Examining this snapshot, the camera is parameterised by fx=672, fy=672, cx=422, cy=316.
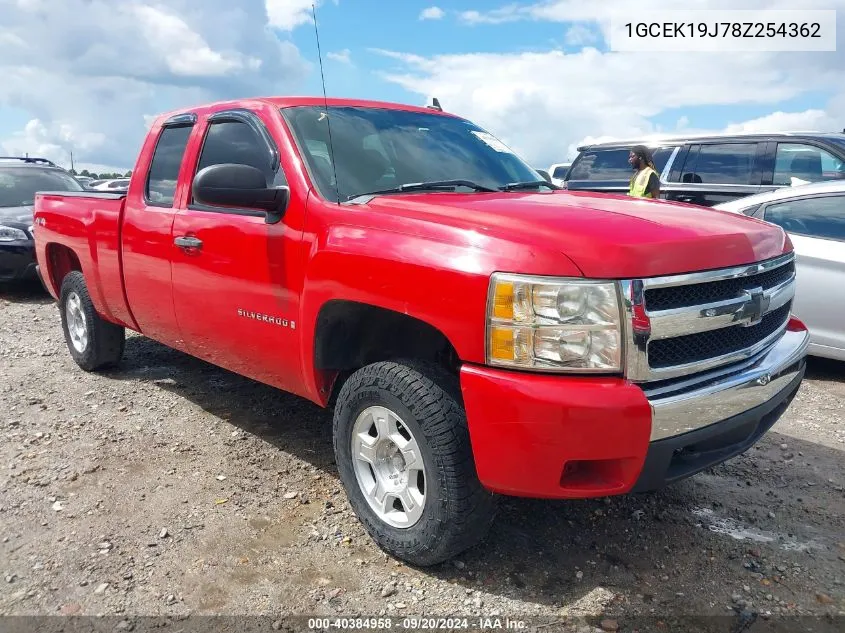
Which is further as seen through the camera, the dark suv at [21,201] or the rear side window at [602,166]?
the rear side window at [602,166]

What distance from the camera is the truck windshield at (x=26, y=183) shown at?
361 inches

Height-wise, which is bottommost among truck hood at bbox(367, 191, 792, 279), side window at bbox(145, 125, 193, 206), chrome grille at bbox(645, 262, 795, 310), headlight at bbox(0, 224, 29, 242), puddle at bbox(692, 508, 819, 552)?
puddle at bbox(692, 508, 819, 552)

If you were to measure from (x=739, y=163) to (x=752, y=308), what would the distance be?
5720 mm

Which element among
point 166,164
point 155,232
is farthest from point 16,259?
point 155,232

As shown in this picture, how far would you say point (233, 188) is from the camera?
2875 millimetres

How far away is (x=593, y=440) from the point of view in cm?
216

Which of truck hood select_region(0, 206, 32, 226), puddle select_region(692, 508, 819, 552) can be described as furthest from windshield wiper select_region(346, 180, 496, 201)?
truck hood select_region(0, 206, 32, 226)

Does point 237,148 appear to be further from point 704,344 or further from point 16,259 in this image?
point 16,259

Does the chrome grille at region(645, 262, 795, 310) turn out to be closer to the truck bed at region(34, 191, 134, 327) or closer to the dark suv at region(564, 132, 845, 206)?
the truck bed at region(34, 191, 134, 327)

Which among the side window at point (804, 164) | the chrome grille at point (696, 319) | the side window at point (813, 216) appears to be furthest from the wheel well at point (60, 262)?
the side window at point (804, 164)

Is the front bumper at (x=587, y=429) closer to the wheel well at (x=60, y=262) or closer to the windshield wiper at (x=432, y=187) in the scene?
the windshield wiper at (x=432, y=187)

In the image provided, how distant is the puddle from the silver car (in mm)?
2407

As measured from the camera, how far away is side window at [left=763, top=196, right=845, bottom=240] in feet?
16.6

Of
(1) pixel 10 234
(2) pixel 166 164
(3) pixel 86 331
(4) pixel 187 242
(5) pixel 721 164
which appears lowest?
(3) pixel 86 331
